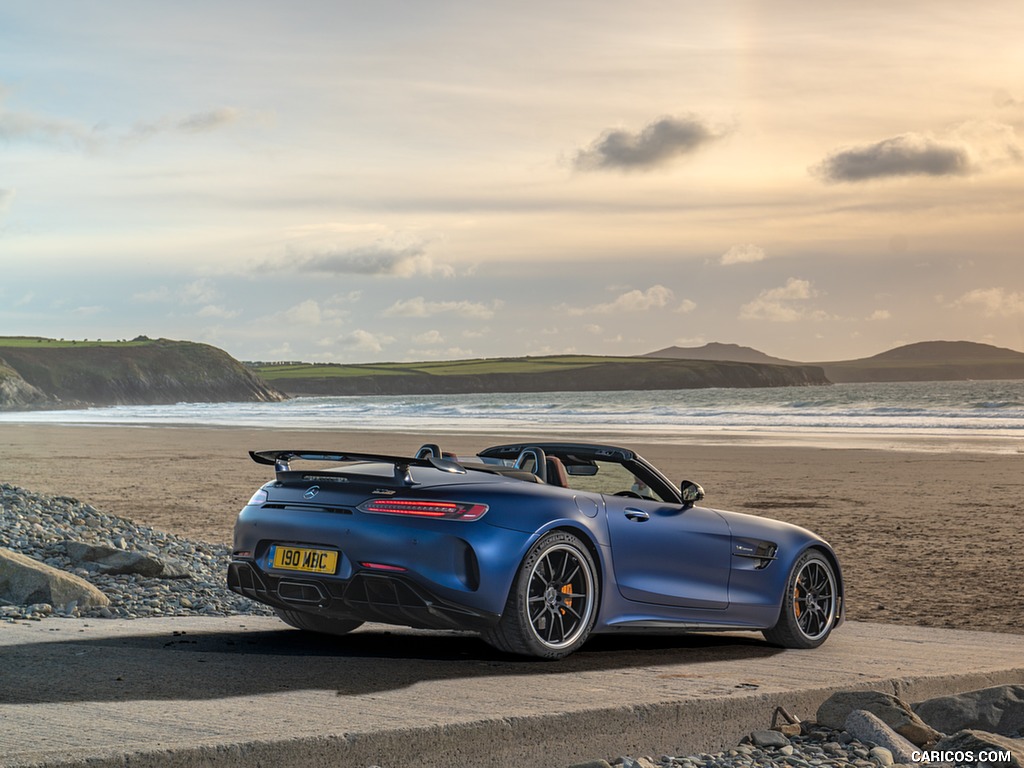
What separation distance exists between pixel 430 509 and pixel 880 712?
2.59 metres

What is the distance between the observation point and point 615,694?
6.43 meters

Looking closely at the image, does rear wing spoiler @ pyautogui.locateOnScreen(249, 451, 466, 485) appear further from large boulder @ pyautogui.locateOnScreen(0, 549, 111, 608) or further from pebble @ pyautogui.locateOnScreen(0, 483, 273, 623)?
large boulder @ pyautogui.locateOnScreen(0, 549, 111, 608)

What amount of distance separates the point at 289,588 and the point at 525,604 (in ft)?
4.45

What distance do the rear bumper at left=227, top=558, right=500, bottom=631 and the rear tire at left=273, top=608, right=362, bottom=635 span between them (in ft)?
3.88

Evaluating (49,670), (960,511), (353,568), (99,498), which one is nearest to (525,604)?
(353,568)

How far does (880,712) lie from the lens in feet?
21.6

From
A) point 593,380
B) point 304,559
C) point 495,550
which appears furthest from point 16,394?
point 495,550

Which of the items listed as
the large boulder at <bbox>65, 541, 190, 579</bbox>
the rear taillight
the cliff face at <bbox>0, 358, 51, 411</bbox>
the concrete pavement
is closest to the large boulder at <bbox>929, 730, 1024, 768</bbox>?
the concrete pavement

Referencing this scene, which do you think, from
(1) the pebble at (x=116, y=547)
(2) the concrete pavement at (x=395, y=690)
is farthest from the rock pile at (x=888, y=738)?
(1) the pebble at (x=116, y=547)

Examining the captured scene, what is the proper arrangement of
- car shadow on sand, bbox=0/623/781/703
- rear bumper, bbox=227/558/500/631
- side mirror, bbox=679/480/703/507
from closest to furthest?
car shadow on sand, bbox=0/623/781/703 < rear bumper, bbox=227/558/500/631 < side mirror, bbox=679/480/703/507

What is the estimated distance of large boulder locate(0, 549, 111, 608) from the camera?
9.77 metres

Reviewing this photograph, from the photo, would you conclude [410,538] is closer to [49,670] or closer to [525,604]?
[525,604]

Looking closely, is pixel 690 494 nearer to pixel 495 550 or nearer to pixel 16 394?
pixel 495 550

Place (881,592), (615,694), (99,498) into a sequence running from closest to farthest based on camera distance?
(615,694), (881,592), (99,498)
